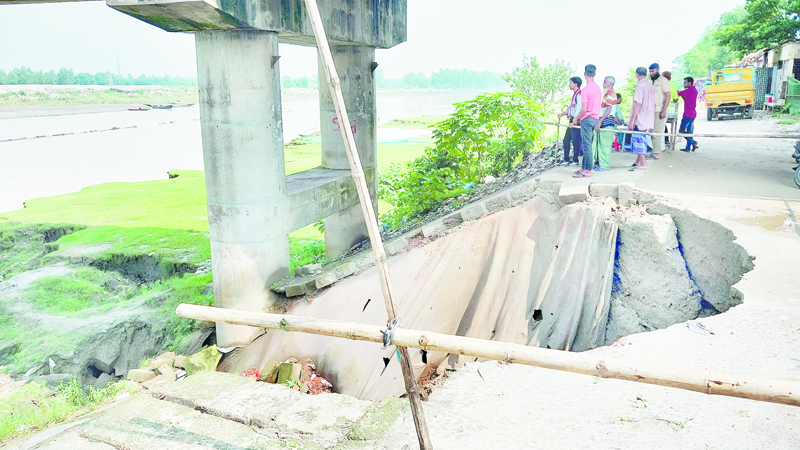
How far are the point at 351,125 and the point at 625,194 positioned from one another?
574cm

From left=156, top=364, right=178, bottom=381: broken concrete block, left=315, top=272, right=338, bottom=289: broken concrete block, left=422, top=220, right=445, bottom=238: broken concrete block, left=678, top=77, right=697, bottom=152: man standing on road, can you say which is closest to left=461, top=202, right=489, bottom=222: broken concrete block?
left=422, top=220, right=445, bottom=238: broken concrete block

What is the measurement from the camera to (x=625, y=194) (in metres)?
7.96

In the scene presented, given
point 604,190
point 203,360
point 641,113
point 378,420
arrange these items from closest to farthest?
point 378,420
point 604,190
point 203,360
point 641,113

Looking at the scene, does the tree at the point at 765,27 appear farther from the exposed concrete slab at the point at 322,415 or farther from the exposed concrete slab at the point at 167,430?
the exposed concrete slab at the point at 167,430

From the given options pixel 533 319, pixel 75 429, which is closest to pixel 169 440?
pixel 75 429

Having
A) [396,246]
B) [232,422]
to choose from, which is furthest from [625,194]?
[232,422]

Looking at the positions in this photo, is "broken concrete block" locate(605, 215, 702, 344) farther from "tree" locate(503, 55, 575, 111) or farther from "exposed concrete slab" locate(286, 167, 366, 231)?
"tree" locate(503, 55, 575, 111)

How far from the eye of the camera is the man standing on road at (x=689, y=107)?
11.3 m

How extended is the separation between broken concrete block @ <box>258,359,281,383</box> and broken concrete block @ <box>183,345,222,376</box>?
864mm

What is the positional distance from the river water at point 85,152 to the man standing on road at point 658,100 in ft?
67.8

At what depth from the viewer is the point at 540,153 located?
13367mm

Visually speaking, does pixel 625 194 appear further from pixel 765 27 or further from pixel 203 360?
pixel 765 27

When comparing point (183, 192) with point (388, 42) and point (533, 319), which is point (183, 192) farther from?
point (533, 319)

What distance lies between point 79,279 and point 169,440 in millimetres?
8993
